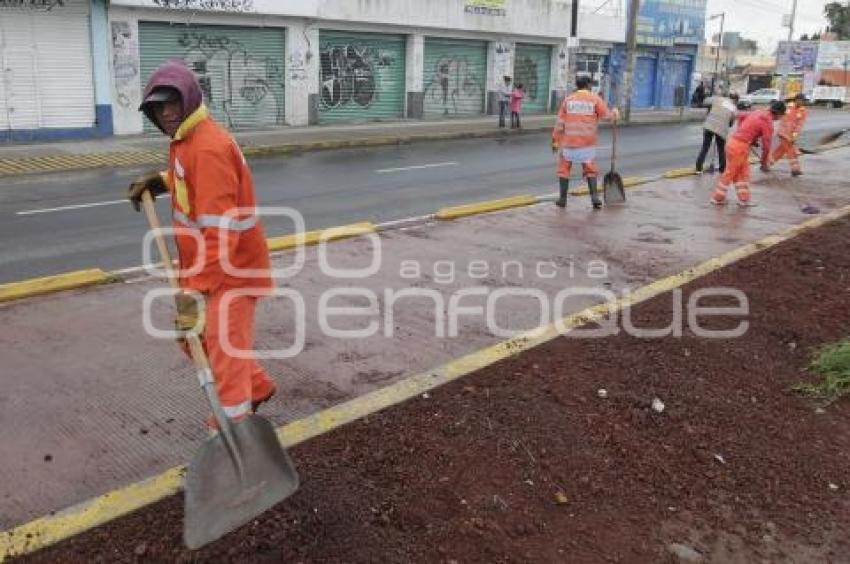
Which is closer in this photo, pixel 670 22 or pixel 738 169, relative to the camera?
pixel 738 169

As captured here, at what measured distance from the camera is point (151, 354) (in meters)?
5.02

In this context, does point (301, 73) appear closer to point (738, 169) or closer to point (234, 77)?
point (234, 77)

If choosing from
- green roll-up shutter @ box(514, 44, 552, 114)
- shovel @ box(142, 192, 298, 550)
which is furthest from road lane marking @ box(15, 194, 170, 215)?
green roll-up shutter @ box(514, 44, 552, 114)

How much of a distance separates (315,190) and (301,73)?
11.6 m

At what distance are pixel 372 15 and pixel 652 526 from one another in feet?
73.9

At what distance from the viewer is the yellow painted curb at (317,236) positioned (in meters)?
7.92

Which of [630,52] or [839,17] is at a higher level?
[839,17]

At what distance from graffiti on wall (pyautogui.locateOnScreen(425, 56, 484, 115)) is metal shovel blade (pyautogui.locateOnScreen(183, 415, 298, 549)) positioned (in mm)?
24894

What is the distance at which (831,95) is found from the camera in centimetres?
5222

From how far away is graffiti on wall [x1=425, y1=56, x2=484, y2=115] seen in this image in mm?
27422

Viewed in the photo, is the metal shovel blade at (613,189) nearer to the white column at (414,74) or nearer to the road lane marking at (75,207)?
the road lane marking at (75,207)

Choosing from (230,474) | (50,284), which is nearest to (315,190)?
(50,284)

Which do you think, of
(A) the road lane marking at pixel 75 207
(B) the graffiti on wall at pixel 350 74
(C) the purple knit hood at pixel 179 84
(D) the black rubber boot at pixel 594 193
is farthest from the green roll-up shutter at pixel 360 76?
(C) the purple knit hood at pixel 179 84

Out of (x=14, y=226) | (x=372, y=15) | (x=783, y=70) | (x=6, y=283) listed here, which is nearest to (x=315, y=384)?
(x=6, y=283)
